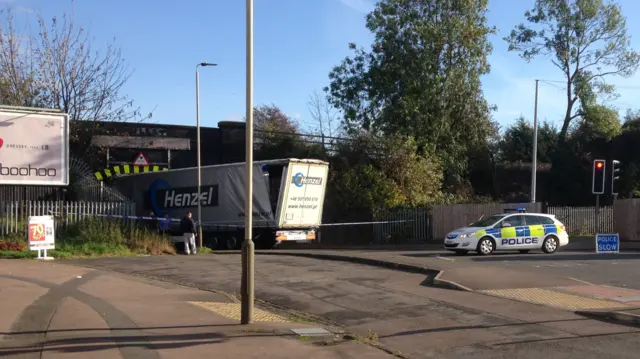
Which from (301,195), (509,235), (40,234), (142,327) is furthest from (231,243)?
(142,327)

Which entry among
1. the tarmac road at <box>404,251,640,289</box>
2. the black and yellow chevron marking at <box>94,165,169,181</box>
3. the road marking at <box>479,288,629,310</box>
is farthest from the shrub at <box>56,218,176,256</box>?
the road marking at <box>479,288,629,310</box>

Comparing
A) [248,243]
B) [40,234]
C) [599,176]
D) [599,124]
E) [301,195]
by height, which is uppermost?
[599,124]

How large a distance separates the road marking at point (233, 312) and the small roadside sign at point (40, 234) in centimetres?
926

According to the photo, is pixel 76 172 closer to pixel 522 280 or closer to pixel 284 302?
pixel 284 302

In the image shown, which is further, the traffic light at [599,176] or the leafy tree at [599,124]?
the leafy tree at [599,124]

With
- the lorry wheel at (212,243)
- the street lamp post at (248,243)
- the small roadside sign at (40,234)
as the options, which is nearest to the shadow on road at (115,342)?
the street lamp post at (248,243)

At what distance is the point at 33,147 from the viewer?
2102 cm

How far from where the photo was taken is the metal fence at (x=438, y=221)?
3156 cm

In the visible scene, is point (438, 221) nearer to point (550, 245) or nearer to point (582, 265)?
point (550, 245)

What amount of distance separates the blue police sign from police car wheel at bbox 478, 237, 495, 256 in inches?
144

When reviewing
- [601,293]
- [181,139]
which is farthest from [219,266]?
[181,139]

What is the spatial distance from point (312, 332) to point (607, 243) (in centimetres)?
1561

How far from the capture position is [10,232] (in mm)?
20391

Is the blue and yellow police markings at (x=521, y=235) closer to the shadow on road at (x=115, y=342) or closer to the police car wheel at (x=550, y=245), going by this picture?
the police car wheel at (x=550, y=245)
